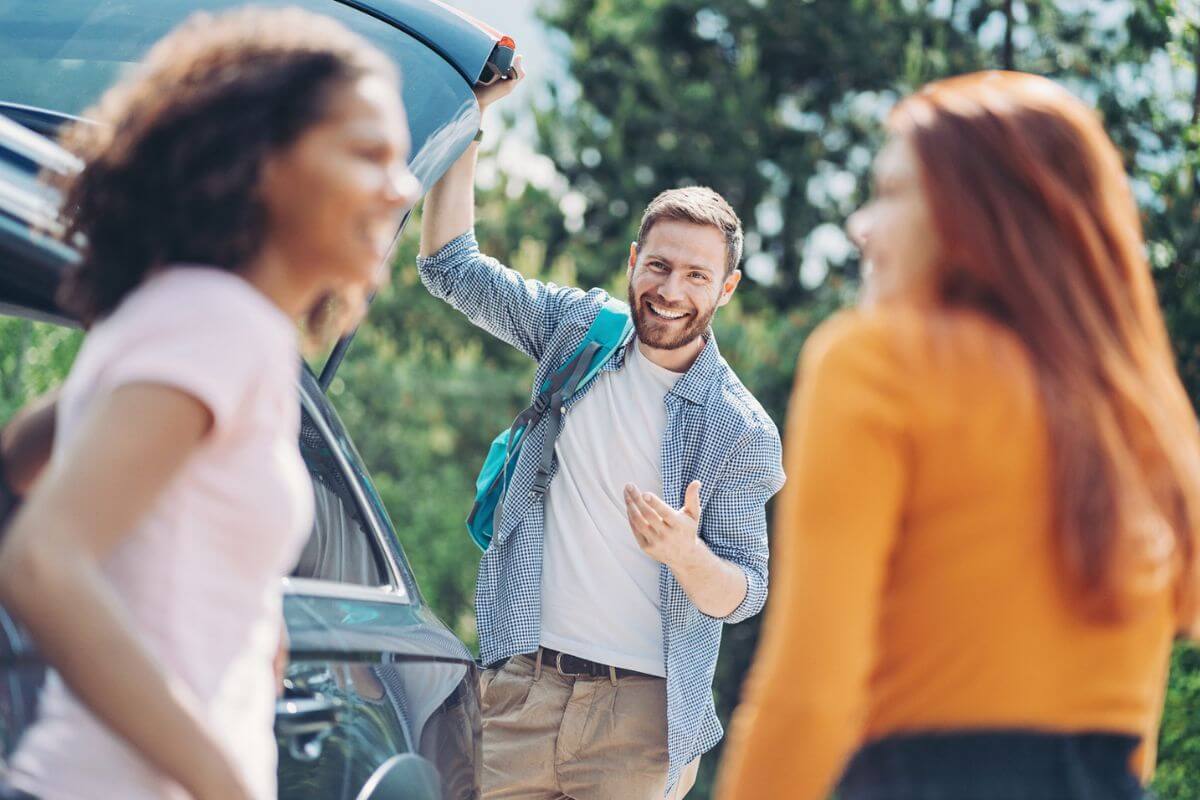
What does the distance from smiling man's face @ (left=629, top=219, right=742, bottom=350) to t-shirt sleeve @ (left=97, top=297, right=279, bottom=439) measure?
7.82 feet

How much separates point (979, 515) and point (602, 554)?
216 cm

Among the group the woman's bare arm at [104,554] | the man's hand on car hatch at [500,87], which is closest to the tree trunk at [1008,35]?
the man's hand on car hatch at [500,87]

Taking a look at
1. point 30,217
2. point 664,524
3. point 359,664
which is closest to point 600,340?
point 664,524

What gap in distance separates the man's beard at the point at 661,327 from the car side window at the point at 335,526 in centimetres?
126

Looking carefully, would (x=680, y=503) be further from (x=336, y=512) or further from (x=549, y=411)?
(x=336, y=512)

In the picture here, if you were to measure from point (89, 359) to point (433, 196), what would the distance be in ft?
7.97

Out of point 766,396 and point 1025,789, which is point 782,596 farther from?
point 766,396

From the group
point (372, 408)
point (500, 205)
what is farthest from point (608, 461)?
point (500, 205)

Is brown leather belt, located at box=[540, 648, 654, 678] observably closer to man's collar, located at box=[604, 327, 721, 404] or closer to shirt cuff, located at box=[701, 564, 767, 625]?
shirt cuff, located at box=[701, 564, 767, 625]

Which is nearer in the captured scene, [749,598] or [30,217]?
[30,217]

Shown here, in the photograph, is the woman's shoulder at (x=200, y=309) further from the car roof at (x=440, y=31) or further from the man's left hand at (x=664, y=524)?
the man's left hand at (x=664, y=524)

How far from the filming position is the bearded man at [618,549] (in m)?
3.67

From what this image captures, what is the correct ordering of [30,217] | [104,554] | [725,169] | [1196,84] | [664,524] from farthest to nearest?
1. [725,169]
2. [1196,84]
3. [664,524]
4. [30,217]
5. [104,554]

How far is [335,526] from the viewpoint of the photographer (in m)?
2.65
